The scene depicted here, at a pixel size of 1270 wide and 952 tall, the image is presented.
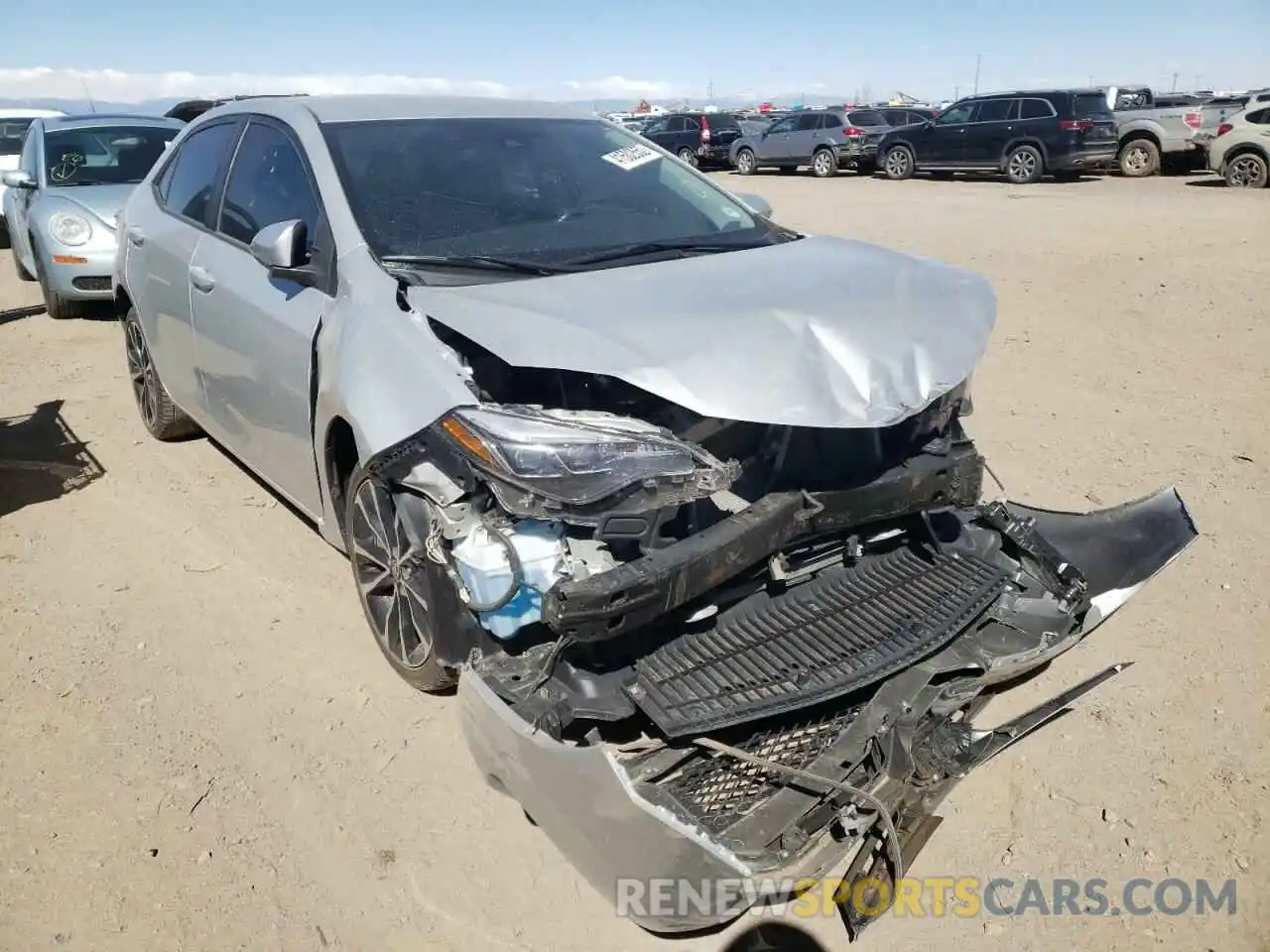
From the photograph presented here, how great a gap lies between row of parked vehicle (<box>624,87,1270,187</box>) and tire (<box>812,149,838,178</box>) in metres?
0.02

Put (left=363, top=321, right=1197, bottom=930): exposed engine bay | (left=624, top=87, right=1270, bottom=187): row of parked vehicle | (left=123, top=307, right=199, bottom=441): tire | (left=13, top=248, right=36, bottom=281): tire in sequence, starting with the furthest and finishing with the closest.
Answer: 1. (left=624, top=87, right=1270, bottom=187): row of parked vehicle
2. (left=13, top=248, right=36, bottom=281): tire
3. (left=123, top=307, right=199, bottom=441): tire
4. (left=363, top=321, right=1197, bottom=930): exposed engine bay

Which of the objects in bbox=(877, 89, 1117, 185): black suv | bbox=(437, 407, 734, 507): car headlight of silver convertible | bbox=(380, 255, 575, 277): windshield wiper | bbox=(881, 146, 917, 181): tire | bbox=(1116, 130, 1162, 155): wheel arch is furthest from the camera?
bbox=(881, 146, 917, 181): tire

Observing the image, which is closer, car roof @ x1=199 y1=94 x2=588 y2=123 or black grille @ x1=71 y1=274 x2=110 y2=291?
car roof @ x1=199 y1=94 x2=588 y2=123

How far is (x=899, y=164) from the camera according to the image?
20438mm

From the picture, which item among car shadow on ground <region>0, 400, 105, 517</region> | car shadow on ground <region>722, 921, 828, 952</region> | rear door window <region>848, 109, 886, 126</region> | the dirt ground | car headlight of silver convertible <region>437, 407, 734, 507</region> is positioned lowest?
car shadow on ground <region>722, 921, 828, 952</region>

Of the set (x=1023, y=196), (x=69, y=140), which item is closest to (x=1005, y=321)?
(x=69, y=140)

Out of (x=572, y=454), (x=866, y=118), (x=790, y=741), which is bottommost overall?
(x=790, y=741)

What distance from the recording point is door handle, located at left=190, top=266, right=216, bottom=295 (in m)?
3.97

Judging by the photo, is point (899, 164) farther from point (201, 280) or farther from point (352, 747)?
point (352, 747)

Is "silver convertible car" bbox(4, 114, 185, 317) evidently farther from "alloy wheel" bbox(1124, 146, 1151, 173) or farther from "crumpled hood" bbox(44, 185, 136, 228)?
"alloy wheel" bbox(1124, 146, 1151, 173)

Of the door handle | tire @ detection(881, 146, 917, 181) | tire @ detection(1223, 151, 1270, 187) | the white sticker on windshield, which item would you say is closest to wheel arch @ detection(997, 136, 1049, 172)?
tire @ detection(881, 146, 917, 181)

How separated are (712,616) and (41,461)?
4.46 meters

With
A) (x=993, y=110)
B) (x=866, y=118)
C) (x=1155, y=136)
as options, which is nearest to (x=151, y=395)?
(x=993, y=110)

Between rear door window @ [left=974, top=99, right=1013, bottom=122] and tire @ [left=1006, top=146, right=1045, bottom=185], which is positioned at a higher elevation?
rear door window @ [left=974, top=99, right=1013, bottom=122]
